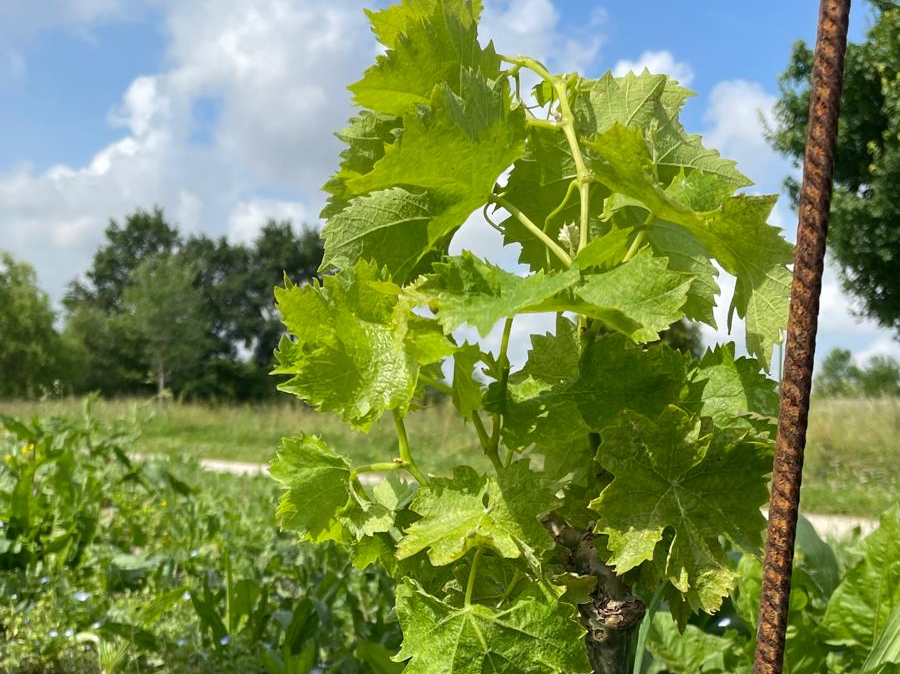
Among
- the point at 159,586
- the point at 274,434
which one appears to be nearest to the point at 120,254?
the point at 274,434

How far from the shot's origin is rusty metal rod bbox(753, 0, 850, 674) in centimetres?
62

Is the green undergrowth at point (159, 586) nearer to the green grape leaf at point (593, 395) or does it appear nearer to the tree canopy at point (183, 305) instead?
the green grape leaf at point (593, 395)

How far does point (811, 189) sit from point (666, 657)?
1.11 m

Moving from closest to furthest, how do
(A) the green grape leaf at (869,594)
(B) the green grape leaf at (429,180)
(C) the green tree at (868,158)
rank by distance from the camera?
(B) the green grape leaf at (429,180), (A) the green grape leaf at (869,594), (C) the green tree at (868,158)

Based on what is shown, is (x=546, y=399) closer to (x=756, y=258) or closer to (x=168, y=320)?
(x=756, y=258)

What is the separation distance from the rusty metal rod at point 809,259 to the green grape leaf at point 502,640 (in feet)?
0.65

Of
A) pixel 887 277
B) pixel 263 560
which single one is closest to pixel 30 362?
pixel 887 277

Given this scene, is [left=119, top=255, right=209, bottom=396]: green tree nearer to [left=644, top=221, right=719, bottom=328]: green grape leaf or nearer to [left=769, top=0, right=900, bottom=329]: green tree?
[left=769, top=0, right=900, bottom=329]: green tree

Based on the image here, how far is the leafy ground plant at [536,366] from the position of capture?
685 mm

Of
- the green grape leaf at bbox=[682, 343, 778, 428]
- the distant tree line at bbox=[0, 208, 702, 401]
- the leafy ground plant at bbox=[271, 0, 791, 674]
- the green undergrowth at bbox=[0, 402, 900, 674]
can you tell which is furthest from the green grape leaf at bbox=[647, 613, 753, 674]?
the distant tree line at bbox=[0, 208, 702, 401]

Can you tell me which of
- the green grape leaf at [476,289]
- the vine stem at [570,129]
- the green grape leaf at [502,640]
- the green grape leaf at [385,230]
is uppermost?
the vine stem at [570,129]

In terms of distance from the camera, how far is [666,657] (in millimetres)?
1478

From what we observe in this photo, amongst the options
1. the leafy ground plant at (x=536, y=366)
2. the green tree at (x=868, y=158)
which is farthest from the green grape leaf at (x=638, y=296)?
the green tree at (x=868, y=158)

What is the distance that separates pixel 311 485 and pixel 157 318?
3197 cm
